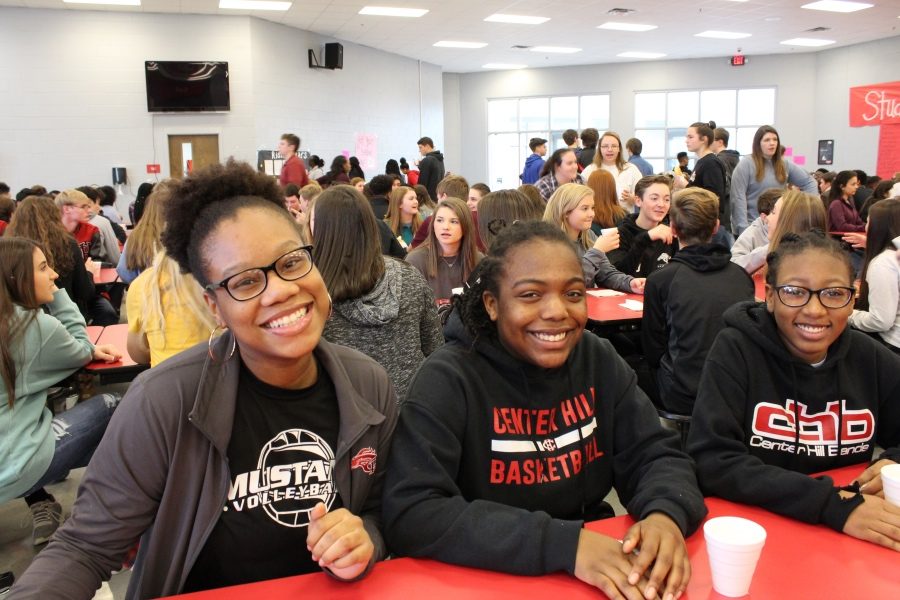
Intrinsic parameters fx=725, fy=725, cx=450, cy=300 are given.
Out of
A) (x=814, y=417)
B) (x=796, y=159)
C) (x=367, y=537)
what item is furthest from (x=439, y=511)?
(x=796, y=159)

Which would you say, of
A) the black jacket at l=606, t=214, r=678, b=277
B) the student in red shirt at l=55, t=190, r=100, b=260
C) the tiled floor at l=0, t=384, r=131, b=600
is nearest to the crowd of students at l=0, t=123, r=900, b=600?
the tiled floor at l=0, t=384, r=131, b=600

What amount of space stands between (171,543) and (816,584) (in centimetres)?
114

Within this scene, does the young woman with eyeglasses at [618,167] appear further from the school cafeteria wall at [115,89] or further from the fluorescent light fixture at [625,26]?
the fluorescent light fixture at [625,26]

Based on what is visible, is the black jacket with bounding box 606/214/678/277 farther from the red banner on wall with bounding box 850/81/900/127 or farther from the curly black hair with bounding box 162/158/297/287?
the red banner on wall with bounding box 850/81/900/127

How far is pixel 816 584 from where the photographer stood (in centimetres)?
122

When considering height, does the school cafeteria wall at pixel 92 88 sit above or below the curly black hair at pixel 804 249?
above

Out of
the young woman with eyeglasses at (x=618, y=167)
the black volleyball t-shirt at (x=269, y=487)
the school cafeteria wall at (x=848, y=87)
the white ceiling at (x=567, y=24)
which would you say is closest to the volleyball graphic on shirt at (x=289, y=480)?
A: the black volleyball t-shirt at (x=269, y=487)

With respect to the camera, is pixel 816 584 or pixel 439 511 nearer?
pixel 816 584

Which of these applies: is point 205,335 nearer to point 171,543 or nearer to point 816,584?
point 171,543

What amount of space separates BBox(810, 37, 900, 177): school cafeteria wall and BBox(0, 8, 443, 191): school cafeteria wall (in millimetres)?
11275

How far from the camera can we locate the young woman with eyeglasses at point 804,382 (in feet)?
5.71

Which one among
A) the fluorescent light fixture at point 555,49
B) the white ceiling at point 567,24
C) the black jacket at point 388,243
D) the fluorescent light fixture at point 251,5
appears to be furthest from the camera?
the fluorescent light fixture at point 555,49

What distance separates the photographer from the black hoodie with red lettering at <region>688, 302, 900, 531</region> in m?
1.76

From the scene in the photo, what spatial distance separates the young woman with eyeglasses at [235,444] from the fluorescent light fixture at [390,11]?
9837mm
